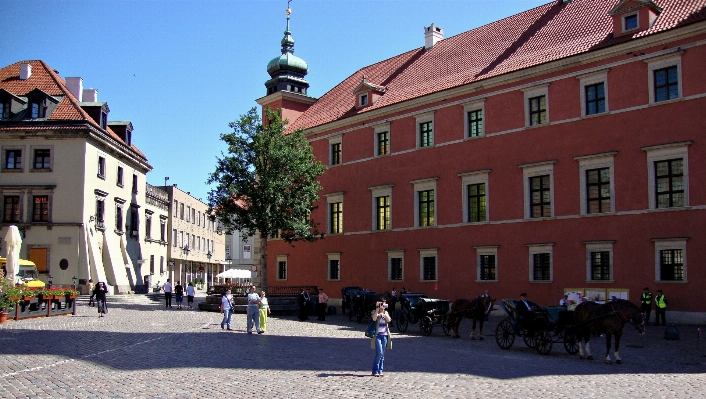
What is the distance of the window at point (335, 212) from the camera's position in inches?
1649

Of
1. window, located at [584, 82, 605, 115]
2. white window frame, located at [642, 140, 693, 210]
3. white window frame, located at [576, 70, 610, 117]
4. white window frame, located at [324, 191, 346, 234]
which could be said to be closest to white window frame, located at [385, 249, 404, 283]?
white window frame, located at [324, 191, 346, 234]

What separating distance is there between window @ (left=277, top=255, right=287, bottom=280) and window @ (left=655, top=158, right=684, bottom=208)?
25.1 metres

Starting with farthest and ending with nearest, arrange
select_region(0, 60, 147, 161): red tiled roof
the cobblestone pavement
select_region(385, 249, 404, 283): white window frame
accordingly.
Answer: select_region(0, 60, 147, 161): red tiled roof
select_region(385, 249, 404, 283): white window frame
the cobblestone pavement

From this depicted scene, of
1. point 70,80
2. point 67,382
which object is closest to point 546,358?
point 67,382

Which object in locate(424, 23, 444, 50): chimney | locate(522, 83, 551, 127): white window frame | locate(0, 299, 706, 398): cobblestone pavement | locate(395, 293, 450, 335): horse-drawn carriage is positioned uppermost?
locate(424, 23, 444, 50): chimney

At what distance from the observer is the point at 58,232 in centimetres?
4238

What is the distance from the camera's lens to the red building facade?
26781 millimetres

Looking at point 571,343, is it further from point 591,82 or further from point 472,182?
point 472,182

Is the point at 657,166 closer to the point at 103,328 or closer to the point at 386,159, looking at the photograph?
the point at 386,159

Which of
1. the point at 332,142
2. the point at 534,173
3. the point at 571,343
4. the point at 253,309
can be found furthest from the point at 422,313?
the point at 332,142

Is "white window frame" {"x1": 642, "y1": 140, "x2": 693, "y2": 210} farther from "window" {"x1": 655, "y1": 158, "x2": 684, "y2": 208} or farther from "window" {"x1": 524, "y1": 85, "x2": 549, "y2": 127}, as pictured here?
"window" {"x1": 524, "y1": 85, "x2": 549, "y2": 127}

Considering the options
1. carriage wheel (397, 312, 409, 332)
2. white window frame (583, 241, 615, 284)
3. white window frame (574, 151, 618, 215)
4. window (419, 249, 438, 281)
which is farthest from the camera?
window (419, 249, 438, 281)

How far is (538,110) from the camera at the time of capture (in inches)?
1243

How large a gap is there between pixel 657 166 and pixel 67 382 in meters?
23.1
